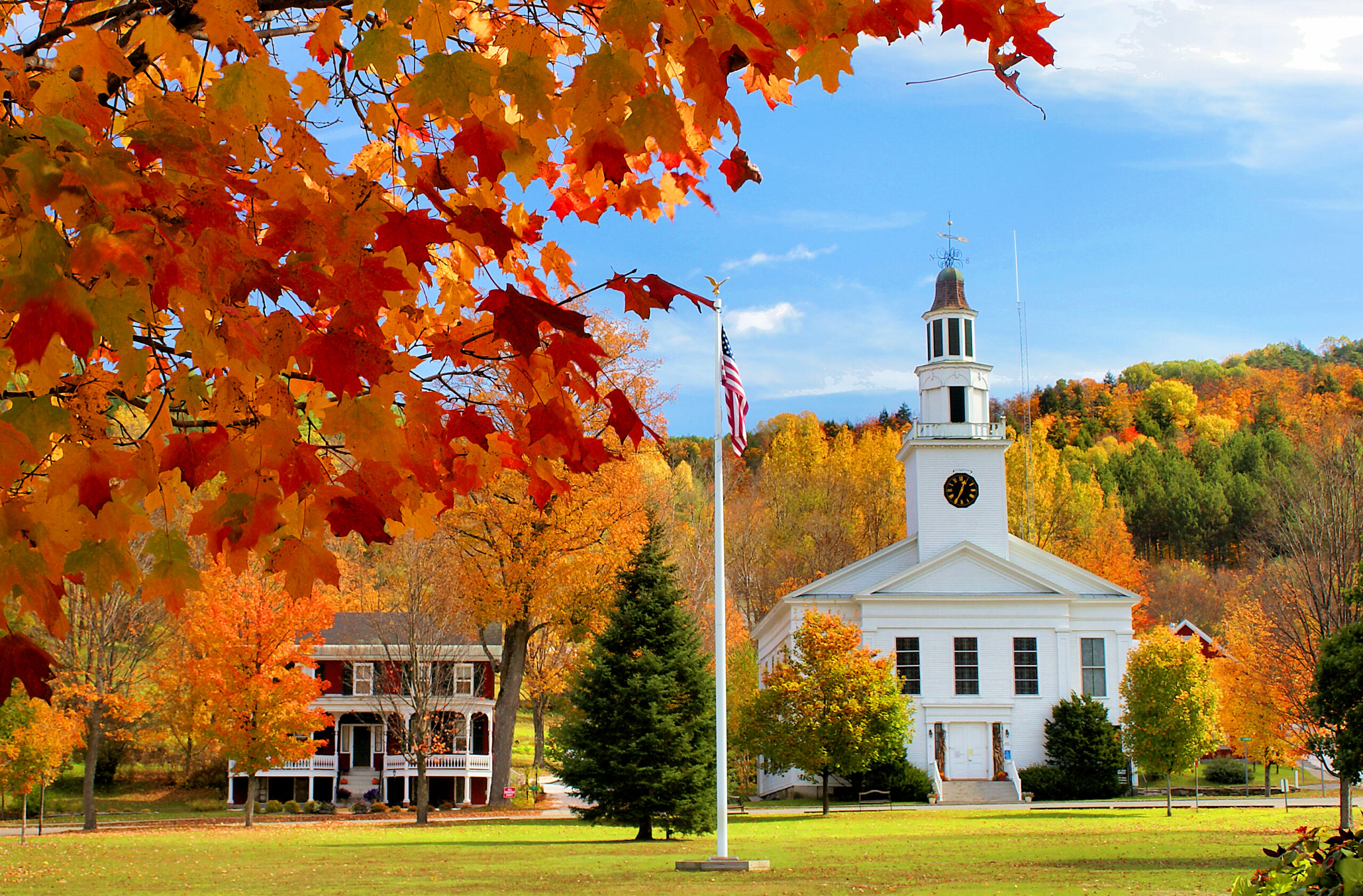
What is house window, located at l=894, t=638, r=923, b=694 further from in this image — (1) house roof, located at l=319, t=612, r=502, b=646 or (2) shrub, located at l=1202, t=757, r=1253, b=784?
(1) house roof, located at l=319, t=612, r=502, b=646

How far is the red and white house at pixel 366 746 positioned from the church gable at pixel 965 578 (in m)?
15.2

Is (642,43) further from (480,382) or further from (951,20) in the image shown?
(480,382)

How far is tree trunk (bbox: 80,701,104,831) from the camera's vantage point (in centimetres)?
2950

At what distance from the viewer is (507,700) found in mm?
33500

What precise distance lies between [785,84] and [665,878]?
13.2 m

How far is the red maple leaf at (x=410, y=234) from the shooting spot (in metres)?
2.59

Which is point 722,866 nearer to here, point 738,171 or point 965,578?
point 738,171

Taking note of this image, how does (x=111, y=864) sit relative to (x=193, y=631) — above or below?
below

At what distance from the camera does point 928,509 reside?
43125mm

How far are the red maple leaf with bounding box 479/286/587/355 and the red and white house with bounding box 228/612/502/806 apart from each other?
117ft

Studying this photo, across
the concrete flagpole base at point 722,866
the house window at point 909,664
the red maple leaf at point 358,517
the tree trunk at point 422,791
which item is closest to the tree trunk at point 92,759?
the tree trunk at point 422,791

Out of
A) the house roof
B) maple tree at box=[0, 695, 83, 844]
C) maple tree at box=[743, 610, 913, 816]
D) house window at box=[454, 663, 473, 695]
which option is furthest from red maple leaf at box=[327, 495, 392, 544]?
house window at box=[454, 663, 473, 695]

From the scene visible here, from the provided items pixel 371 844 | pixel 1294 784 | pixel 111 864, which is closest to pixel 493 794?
pixel 371 844

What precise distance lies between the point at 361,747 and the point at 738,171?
41505mm
